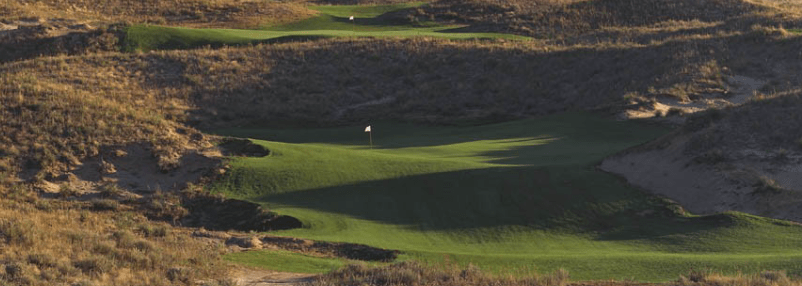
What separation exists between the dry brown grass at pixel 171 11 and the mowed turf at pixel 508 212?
29.9 metres

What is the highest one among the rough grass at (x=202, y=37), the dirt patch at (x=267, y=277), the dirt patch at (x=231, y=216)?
the rough grass at (x=202, y=37)

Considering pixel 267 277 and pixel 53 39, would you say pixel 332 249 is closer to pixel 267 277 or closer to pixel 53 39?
pixel 267 277

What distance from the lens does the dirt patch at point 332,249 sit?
61.3 feet

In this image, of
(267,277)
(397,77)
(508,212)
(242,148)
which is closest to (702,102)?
(397,77)

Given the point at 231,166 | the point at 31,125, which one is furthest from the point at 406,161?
the point at 31,125

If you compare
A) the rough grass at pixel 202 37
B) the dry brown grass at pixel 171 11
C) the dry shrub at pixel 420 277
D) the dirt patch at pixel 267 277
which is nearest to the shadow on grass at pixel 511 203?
the dirt patch at pixel 267 277

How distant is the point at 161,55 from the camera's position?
42531 mm

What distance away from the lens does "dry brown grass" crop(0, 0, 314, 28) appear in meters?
53.8

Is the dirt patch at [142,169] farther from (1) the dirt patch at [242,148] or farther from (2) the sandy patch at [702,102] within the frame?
(2) the sandy patch at [702,102]

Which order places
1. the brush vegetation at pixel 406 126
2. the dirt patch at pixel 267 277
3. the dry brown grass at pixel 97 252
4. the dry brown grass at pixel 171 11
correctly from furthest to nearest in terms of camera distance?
the dry brown grass at pixel 171 11 → the brush vegetation at pixel 406 126 → the dirt patch at pixel 267 277 → the dry brown grass at pixel 97 252

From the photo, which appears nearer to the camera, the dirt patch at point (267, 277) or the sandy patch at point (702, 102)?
the dirt patch at point (267, 277)

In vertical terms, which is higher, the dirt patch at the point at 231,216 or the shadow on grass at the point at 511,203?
the shadow on grass at the point at 511,203

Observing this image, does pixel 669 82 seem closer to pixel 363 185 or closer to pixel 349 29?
pixel 363 185

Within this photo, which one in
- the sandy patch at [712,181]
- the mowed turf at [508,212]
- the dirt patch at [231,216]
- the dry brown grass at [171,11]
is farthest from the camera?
the dry brown grass at [171,11]
